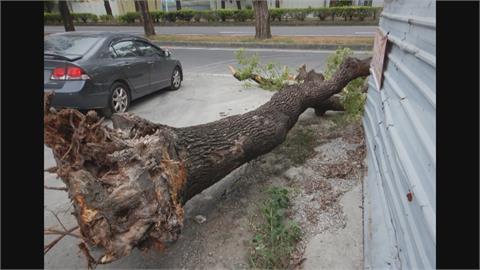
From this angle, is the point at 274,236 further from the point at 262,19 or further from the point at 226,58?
the point at 262,19

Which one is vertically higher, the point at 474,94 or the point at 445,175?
the point at 474,94

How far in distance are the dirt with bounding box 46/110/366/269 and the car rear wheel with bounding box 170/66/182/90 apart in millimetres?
4034

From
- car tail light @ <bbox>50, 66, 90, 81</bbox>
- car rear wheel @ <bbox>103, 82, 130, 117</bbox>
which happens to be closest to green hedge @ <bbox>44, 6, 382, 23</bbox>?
car rear wheel @ <bbox>103, 82, 130, 117</bbox>

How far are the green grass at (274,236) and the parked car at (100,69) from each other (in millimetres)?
3557

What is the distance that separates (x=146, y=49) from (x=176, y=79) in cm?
112

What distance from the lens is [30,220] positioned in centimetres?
133

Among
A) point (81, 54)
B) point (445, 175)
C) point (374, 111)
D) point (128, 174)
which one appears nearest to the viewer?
point (445, 175)

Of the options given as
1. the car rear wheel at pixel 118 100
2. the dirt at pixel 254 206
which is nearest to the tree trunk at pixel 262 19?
the car rear wheel at pixel 118 100

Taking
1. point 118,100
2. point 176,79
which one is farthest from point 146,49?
point 118,100

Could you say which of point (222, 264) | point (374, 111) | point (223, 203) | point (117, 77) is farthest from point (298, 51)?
point (222, 264)

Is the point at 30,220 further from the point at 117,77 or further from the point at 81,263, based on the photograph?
the point at 117,77

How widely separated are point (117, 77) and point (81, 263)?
380 centimetres

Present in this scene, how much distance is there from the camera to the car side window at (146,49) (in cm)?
651

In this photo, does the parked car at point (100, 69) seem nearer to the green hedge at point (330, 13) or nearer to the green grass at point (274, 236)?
the green grass at point (274, 236)
